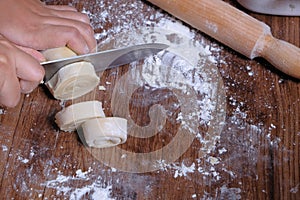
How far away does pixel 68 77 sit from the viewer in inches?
46.1

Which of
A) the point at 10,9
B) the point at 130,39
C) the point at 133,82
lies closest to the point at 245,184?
the point at 133,82

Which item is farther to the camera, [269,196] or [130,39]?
[130,39]

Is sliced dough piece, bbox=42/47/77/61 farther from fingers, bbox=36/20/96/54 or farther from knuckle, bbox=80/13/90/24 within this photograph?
knuckle, bbox=80/13/90/24

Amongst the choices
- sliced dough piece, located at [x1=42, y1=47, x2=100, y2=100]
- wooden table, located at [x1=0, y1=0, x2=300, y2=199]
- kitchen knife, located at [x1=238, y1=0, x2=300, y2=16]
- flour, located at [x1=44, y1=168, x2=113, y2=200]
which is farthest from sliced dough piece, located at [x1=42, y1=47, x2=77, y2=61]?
kitchen knife, located at [x1=238, y1=0, x2=300, y2=16]

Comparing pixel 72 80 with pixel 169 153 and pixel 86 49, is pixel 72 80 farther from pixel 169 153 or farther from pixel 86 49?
pixel 169 153

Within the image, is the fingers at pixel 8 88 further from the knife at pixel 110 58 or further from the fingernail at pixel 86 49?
the fingernail at pixel 86 49

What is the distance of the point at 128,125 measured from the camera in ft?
3.99

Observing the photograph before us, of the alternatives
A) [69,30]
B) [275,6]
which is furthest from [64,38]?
[275,6]

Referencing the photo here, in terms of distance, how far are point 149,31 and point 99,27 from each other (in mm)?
137

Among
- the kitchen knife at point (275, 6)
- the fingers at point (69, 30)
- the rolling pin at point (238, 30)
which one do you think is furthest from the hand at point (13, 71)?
the kitchen knife at point (275, 6)

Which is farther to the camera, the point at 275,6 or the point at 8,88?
the point at 275,6

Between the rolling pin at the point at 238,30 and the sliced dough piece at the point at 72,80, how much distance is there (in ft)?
1.05

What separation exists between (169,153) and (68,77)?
0.96 ft

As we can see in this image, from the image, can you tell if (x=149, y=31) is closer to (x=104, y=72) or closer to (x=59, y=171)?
(x=104, y=72)
